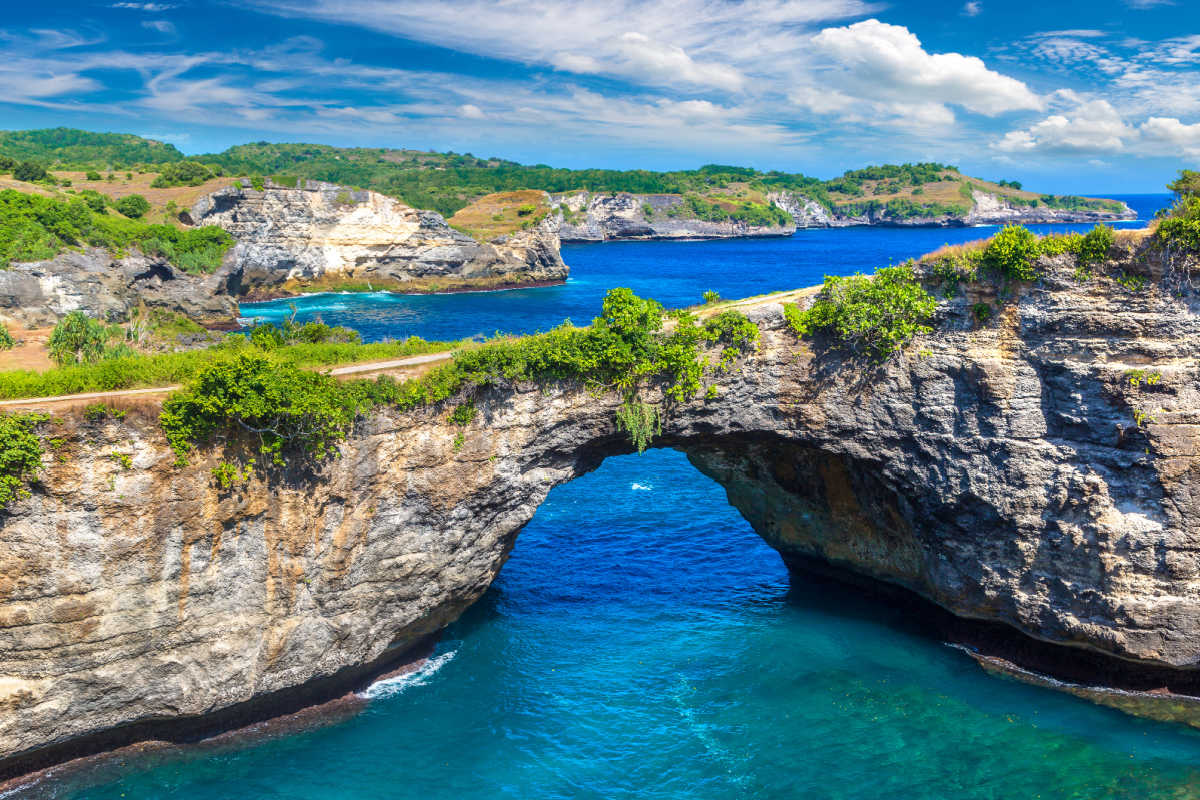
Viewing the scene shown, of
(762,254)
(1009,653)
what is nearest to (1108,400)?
(1009,653)

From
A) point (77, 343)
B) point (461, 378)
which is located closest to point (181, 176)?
point (77, 343)

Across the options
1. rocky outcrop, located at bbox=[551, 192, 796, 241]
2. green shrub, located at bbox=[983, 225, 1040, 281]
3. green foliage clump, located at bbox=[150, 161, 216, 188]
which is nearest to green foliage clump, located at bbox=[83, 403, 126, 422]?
green shrub, located at bbox=[983, 225, 1040, 281]

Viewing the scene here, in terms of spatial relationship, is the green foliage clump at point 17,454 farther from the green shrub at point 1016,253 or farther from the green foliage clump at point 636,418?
the green shrub at point 1016,253

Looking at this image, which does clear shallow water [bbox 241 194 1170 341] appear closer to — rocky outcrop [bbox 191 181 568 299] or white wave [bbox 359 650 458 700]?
rocky outcrop [bbox 191 181 568 299]

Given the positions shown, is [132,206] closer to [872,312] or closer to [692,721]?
[872,312]

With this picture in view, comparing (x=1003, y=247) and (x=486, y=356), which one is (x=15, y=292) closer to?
(x=486, y=356)
